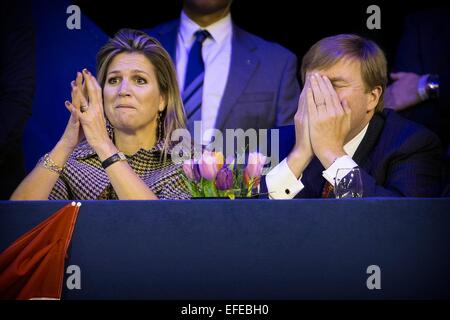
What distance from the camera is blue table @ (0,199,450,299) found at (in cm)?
277

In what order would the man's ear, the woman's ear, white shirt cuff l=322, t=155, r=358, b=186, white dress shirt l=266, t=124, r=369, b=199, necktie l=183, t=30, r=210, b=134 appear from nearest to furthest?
white shirt cuff l=322, t=155, r=358, b=186 < white dress shirt l=266, t=124, r=369, b=199 < the man's ear < the woman's ear < necktie l=183, t=30, r=210, b=134

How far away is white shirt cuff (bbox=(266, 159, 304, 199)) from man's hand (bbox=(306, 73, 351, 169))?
0.11 m

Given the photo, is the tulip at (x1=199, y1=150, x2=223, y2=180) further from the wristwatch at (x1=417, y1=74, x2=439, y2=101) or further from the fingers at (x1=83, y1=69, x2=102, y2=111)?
the wristwatch at (x1=417, y1=74, x2=439, y2=101)

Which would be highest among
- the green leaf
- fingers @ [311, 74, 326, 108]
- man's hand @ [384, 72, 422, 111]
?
man's hand @ [384, 72, 422, 111]

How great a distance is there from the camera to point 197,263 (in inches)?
110

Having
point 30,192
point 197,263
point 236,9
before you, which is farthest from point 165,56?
point 197,263

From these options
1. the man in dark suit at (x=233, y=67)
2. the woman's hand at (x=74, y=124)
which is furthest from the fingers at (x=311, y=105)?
the woman's hand at (x=74, y=124)

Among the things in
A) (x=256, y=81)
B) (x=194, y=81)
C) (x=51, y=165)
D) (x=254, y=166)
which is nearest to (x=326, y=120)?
(x=254, y=166)

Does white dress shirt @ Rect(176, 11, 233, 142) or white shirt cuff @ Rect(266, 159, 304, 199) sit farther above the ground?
white dress shirt @ Rect(176, 11, 233, 142)

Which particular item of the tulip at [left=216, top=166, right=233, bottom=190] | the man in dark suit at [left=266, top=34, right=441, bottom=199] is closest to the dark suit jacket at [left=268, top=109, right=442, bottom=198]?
the man in dark suit at [left=266, top=34, right=441, bottom=199]

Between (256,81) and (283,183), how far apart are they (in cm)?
76

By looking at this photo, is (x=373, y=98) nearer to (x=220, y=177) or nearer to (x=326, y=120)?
(x=326, y=120)

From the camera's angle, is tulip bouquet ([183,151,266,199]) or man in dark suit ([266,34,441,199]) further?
man in dark suit ([266,34,441,199])

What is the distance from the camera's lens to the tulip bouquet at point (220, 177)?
3.05 meters
